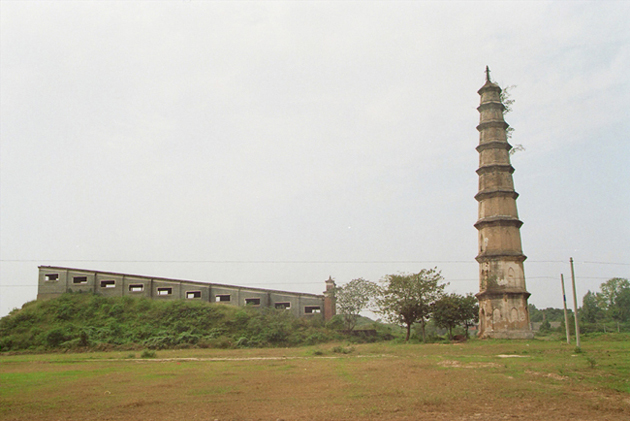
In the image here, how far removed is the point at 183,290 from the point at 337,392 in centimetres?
3359

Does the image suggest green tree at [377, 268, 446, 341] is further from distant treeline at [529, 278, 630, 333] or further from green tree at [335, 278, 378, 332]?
distant treeline at [529, 278, 630, 333]

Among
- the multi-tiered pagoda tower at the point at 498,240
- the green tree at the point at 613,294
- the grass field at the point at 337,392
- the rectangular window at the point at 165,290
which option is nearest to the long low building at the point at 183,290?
the rectangular window at the point at 165,290

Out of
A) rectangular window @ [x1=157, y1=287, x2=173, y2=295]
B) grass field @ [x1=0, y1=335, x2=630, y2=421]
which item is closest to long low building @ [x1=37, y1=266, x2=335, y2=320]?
rectangular window @ [x1=157, y1=287, x2=173, y2=295]

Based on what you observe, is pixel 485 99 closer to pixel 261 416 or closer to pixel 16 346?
pixel 261 416

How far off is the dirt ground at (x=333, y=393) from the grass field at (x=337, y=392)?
24 millimetres

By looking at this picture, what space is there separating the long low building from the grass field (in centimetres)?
2509

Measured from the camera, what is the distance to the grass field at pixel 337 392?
33.1 ft

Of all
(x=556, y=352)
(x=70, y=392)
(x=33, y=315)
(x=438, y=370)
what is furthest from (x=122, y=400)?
(x=33, y=315)

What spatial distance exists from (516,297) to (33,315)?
34.2 metres

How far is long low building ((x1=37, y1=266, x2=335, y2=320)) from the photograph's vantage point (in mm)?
42812

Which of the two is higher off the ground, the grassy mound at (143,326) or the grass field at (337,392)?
the grassy mound at (143,326)

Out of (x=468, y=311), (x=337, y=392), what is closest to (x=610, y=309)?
(x=468, y=311)

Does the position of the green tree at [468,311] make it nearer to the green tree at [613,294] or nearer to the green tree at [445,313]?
the green tree at [445,313]

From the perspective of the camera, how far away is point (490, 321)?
33812 millimetres
